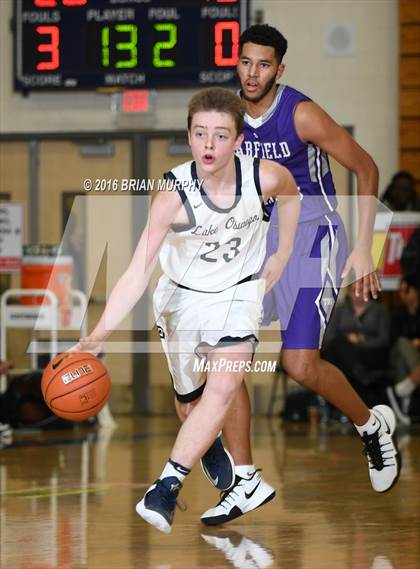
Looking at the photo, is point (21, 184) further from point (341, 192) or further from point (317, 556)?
point (317, 556)

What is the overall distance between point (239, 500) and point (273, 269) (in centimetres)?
78

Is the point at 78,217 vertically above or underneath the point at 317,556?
above

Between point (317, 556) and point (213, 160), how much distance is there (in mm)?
1208

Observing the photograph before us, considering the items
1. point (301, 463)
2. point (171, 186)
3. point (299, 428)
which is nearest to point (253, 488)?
point (171, 186)

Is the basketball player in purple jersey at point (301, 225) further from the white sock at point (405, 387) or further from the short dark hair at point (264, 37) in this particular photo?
the white sock at point (405, 387)

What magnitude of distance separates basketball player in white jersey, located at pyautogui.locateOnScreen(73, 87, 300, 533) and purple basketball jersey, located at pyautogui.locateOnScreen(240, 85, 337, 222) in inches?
9.9

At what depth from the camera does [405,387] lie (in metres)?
8.48

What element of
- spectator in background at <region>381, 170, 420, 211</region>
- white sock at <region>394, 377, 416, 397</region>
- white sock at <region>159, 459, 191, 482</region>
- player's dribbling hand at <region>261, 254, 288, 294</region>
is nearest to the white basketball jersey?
player's dribbling hand at <region>261, 254, 288, 294</region>

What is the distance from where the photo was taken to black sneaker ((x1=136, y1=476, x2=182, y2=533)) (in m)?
3.78

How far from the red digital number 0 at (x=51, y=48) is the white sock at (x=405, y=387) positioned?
3.00 m

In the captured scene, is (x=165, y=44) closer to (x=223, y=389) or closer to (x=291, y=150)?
(x=291, y=150)

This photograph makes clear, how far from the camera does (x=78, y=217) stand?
10.2 m

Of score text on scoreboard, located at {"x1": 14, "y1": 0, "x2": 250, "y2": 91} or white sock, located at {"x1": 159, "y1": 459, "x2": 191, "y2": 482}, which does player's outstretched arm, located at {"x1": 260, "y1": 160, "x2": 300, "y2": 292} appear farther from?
score text on scoreboard, located at {"x1": 14, "y1": 0, "x2": 250, "y2": 91}

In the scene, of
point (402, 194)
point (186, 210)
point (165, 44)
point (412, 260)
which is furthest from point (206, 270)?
point (402, 194)
